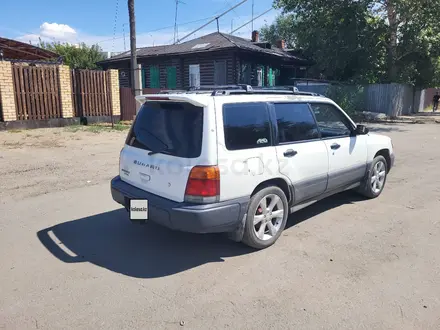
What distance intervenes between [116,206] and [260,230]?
8.17 feet

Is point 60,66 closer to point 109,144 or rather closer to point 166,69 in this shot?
point 109,144

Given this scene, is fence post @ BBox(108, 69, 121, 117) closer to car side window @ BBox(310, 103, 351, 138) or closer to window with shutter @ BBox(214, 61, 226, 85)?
window with shutter @ BBox(214, 61, 226, 85)

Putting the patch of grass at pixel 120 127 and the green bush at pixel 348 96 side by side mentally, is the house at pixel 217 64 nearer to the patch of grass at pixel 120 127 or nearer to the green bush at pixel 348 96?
the green bush at pixel 348 96

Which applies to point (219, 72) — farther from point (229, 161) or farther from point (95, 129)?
point (229, 161)

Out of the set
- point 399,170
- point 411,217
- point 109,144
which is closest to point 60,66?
point 109,144

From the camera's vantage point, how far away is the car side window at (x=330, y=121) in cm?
486

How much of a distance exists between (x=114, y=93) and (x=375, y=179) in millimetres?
13130

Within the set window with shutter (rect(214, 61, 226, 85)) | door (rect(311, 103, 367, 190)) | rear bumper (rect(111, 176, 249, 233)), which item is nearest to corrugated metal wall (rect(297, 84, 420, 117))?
window with shutter (rect(214, 61, 226, 85))

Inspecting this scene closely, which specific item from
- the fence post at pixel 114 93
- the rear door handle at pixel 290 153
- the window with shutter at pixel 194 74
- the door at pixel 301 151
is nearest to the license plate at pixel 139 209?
the door at pixel 301 151

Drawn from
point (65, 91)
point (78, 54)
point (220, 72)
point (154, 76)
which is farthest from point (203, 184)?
point (78, 54)

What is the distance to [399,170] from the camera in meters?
7.92

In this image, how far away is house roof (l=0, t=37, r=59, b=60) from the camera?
16.4m

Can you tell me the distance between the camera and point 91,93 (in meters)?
15.7

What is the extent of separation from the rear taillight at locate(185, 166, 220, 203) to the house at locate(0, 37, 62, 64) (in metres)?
14.6
